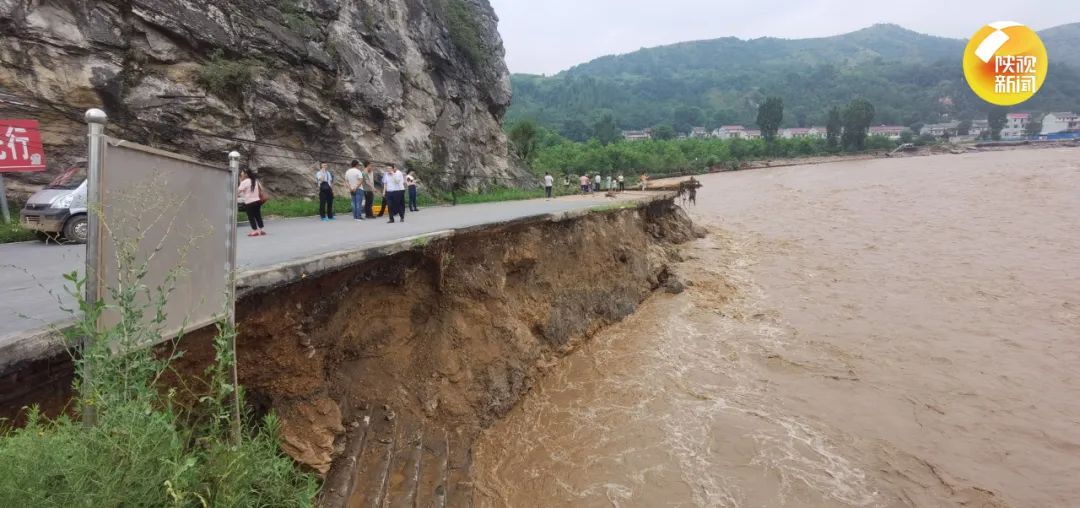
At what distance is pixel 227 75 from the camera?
46.8 ft

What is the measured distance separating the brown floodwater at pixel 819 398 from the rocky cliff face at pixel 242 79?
12111 millimetres

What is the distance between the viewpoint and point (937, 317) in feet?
35.2

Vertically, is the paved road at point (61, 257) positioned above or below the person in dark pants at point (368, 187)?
below

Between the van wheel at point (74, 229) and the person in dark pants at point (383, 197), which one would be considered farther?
the person in dark pants at point (383, 197)

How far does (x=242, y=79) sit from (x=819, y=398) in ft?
53.2

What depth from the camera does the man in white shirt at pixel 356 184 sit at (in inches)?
465

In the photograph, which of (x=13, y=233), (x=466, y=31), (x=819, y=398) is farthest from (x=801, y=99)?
(x=13, y=233)

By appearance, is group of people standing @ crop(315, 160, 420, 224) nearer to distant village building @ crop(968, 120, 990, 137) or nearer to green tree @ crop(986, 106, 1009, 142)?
green tree @ crop(986, 106, 1009, 142)

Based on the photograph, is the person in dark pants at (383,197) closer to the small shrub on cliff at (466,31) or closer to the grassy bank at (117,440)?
the grassy bank at (117,440)

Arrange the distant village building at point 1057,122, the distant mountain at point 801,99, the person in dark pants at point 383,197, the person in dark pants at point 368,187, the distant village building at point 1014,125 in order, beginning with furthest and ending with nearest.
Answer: the distant mountain at point 801,99, the distant village building at point 1014,125, the distant village building at point 1057,122, the person in dark pants at point 368,187, the person in dark pants at point 383,197

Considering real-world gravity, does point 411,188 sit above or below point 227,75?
below

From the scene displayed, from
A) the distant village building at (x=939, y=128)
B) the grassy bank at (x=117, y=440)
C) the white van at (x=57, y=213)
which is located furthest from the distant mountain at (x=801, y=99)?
the grassy bank at (x=117, y=440)

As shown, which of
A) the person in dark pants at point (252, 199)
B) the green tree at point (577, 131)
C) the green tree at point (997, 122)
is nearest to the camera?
the person in dark pants at point (252, 199)

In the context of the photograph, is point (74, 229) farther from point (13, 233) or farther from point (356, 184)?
point (356, 184)
